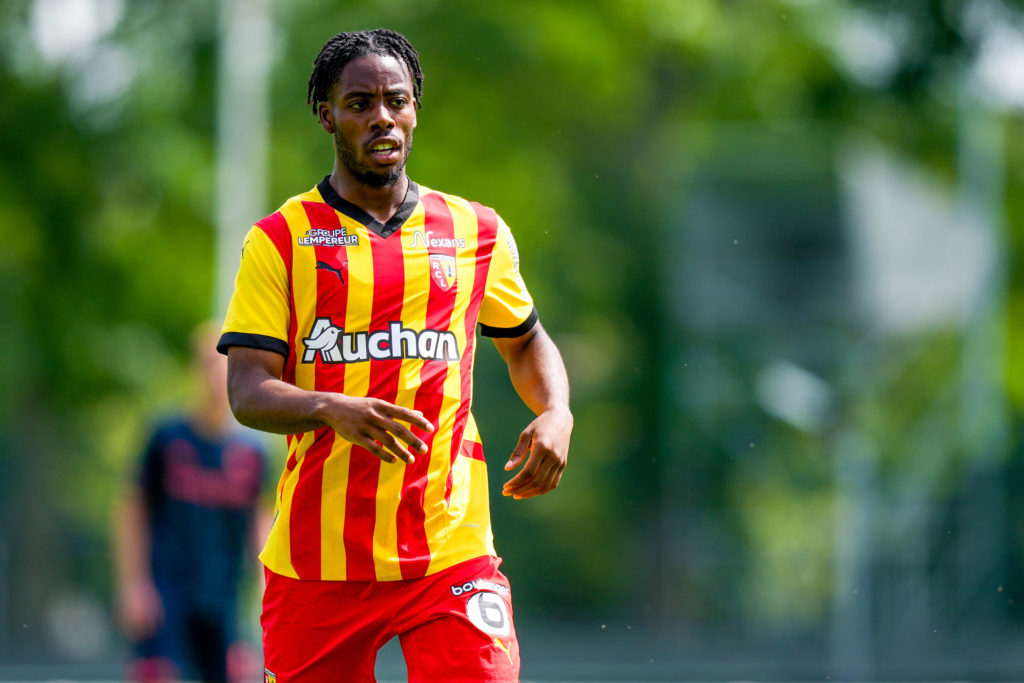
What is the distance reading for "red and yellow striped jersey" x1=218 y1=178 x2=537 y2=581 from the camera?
3.67 meters

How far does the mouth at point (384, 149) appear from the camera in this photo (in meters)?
3.71

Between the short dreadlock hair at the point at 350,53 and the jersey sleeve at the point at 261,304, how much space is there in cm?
47

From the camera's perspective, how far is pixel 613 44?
1892 cm

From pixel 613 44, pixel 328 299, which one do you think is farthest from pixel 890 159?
pixel 328 299

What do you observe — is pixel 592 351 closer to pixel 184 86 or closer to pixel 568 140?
pixel 568 140

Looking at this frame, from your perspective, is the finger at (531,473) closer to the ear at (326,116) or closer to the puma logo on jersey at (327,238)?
the puma logo on jersey at (327,238)

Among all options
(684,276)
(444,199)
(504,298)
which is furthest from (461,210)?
(684,276)

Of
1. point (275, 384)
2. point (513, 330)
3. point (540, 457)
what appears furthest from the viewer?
point (513, 330)

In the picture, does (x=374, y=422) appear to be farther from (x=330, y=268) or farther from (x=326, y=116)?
(x=326, y=116)

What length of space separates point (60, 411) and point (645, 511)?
8.67 meters

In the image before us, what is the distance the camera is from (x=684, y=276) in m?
18.7

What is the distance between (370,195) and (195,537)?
3.65 meters

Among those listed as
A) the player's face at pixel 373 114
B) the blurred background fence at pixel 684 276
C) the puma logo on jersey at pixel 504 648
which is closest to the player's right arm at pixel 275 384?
the player's face at pixel 373 114

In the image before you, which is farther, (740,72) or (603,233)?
(603,233)
